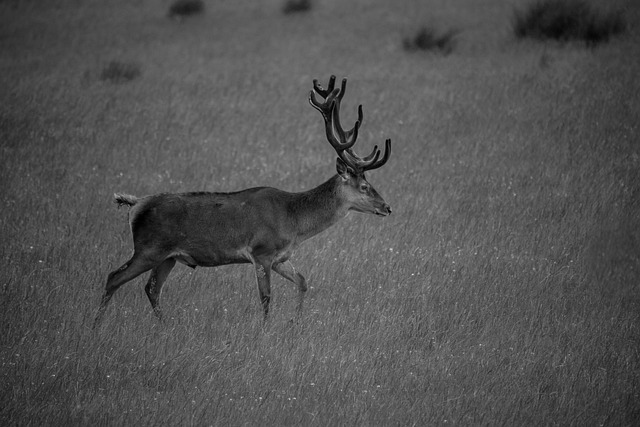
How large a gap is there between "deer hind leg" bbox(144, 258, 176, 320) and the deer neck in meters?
1.37

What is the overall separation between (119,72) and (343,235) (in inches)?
370

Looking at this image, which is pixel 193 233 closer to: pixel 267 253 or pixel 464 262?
pixel 267 253

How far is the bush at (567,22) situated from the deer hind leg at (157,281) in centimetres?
1488

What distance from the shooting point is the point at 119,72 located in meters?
18.9

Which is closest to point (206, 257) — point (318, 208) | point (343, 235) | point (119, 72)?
point (318, 208)

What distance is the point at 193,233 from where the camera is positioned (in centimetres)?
866

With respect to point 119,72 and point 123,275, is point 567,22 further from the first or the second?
point 123,275

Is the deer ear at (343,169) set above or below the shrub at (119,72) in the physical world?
above

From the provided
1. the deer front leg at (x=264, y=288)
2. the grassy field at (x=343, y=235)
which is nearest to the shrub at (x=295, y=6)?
the grassy field at (x=343, y=235)

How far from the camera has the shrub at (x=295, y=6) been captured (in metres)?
25.6

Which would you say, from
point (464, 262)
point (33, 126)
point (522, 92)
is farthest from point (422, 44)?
point (464, 262)

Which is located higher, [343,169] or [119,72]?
[343,169]

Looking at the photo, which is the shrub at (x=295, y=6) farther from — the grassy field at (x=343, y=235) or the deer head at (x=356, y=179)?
the deer head at (x=356, y=179)

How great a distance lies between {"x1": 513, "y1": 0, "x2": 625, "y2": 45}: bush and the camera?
20891 millimetres
